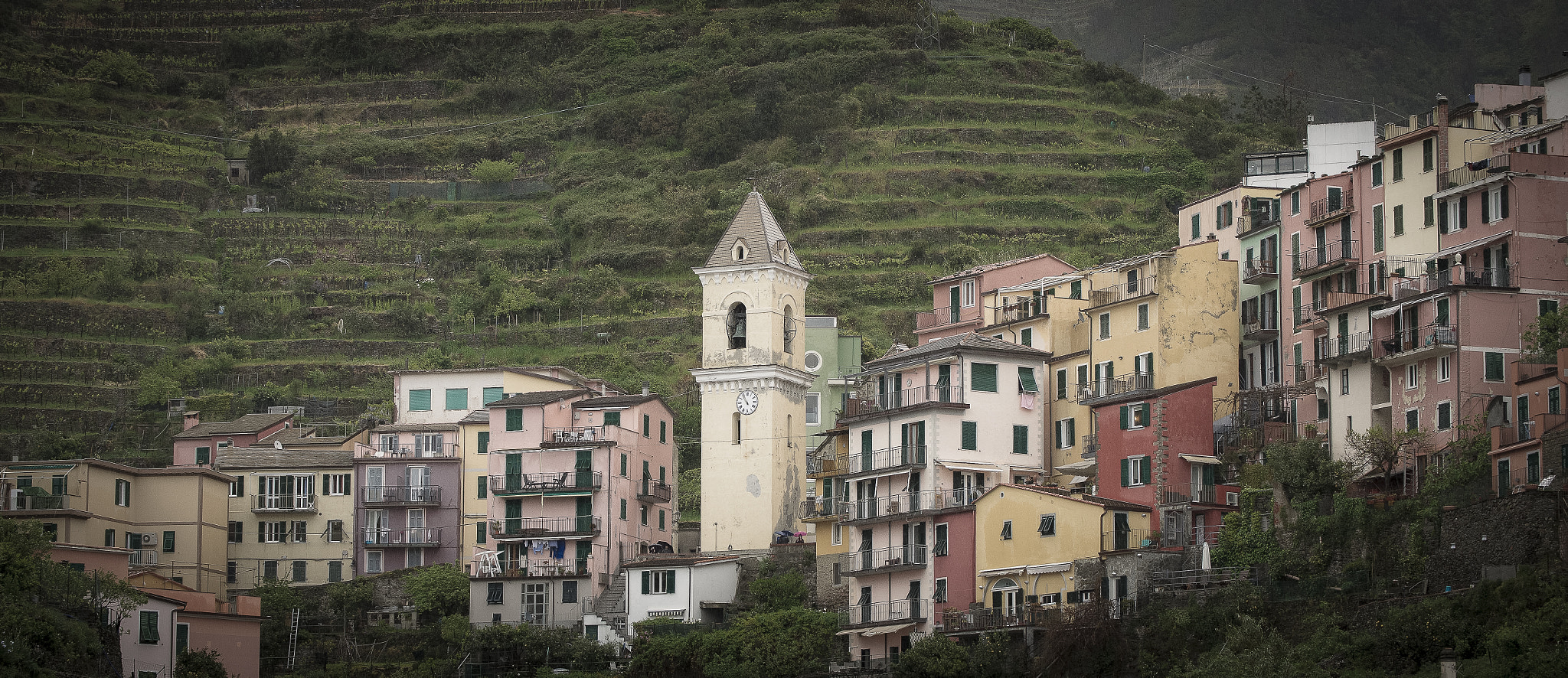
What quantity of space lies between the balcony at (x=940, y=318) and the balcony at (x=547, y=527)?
15.2 m

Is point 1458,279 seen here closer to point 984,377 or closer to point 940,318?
point 984,377

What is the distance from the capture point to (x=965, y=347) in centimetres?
6625

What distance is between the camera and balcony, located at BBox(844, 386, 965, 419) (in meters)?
66.3

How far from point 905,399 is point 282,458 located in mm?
26815

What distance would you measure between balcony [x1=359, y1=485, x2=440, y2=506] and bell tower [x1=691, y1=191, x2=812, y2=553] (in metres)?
10.9

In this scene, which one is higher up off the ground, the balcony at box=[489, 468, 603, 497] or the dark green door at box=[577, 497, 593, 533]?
the balcony at box=[489, 468, 603, 497]

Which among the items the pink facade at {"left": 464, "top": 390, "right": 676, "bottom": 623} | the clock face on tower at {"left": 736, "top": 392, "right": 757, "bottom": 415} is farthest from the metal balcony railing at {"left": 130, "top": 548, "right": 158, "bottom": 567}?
the clock face on tower at {"left": 736, "top": 392, "right": 757, "bottom": 415}

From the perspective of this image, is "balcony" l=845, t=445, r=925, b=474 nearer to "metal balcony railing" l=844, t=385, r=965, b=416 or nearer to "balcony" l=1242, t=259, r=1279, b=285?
"metal balcony railing" l=844, t=385, r=965, b=416

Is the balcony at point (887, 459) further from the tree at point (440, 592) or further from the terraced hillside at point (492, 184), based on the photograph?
the terraced hillside at point (492, 184)

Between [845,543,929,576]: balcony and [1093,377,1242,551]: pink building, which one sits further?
[845,543,929,576]: balcony

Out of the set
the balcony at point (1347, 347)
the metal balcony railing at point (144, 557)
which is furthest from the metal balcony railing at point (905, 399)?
the metal balcony railing at point (144, 557)

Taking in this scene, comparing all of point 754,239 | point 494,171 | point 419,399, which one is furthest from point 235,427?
point 494,171

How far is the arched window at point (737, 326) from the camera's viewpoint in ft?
250

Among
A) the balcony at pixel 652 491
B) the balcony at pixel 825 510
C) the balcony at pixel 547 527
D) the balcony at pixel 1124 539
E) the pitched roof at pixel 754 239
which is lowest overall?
the balcony at pixel 1124 539
